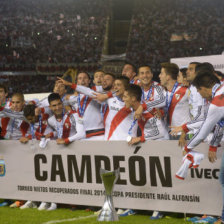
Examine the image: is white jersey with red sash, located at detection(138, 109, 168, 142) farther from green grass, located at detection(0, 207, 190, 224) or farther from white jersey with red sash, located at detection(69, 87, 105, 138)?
white jersey with red sash, located at detection(69, 87, 105, 138)

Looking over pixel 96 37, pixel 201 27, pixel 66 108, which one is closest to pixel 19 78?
pixel 96 37

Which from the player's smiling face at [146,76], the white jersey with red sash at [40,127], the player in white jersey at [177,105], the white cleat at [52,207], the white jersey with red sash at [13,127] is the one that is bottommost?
the white cleat at [52,207]

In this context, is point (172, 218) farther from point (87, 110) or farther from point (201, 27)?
point (201, 27)

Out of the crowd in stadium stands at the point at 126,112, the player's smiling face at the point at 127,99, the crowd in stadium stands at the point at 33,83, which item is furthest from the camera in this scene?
the crowd in stadium stands at the point at 33,83

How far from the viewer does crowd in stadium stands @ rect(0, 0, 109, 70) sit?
100.0 ft

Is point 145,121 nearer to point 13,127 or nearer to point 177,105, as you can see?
point 177,105

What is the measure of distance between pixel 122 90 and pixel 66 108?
3.85ft

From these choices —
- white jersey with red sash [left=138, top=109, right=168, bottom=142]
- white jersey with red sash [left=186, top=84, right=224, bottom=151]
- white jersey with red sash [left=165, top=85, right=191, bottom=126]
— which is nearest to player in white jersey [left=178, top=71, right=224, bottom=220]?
white jersey with red sash [left=186, top=84, right=224, bottom=151]

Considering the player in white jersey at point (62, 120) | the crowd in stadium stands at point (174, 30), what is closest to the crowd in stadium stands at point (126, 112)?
the player in white jersey at point (62, 120)

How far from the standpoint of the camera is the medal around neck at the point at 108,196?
5.24 meters

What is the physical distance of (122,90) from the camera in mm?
6355

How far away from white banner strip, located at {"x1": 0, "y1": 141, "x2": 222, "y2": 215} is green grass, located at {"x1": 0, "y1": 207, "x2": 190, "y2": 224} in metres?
0.15

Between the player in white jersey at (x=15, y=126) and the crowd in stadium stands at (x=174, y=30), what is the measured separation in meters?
20.3

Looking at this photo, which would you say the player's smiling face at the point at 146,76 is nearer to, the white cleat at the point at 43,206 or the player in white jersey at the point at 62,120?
the player in white jersey at the point at 62,120
